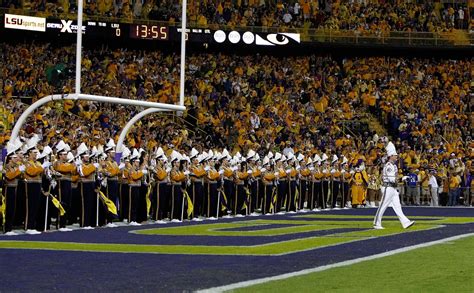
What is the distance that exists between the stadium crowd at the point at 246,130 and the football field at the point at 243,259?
1.96 m

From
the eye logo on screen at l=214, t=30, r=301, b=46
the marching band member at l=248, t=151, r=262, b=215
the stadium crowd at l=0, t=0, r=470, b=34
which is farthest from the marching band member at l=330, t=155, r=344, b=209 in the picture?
the stadium crowd at l=0, t=0, r=470, b=34

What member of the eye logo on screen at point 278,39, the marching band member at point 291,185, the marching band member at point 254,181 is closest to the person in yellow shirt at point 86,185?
the marching band member at point 254,181

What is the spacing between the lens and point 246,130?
110 feet

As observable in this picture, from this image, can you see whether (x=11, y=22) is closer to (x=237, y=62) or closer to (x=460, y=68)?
(x=237, y=62)

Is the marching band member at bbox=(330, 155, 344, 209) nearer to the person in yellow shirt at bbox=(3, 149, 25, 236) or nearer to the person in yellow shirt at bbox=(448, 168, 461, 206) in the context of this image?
the person in yellow shirt at bbox=(448, 168, 461, 206)

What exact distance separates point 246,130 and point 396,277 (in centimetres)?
2358

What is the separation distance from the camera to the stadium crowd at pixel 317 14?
123 feet

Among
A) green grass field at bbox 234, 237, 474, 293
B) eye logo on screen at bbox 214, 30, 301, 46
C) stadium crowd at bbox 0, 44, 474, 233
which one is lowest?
green grass field at bbox 234, 237, 474, 293

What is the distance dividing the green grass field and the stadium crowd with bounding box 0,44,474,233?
7124 millimetres

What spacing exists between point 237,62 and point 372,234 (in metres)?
23.0

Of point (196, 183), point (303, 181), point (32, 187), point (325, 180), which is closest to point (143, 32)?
point (325, 180)

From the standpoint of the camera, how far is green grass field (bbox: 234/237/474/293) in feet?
29.9

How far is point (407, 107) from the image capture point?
38.6 m

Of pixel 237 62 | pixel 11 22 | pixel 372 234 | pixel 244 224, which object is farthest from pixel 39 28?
pixel 372 234
